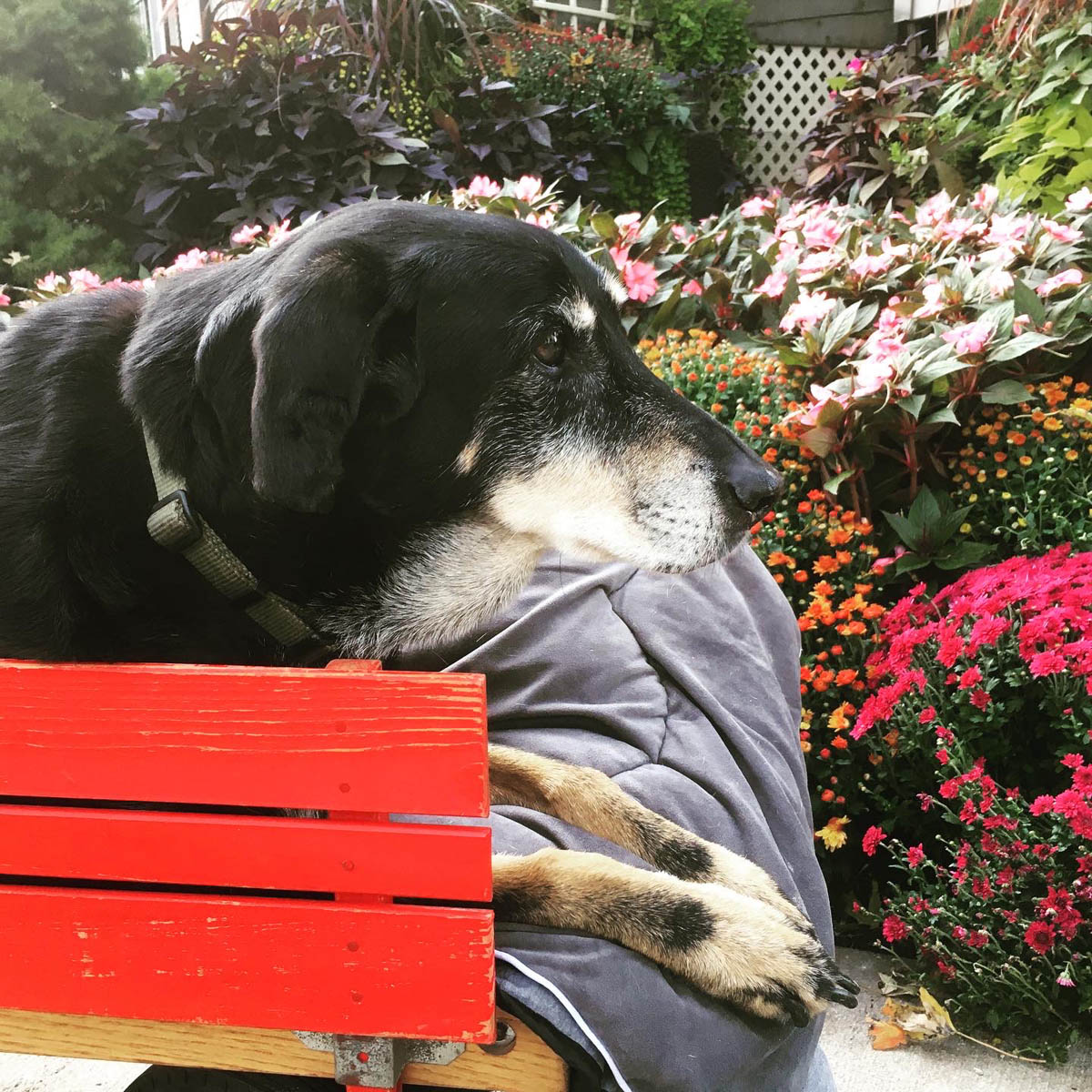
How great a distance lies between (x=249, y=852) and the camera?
48.9 inches

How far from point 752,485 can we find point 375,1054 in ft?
3.57

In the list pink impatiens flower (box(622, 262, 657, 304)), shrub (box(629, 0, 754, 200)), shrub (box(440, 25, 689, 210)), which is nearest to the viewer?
pink impatiens flower (box(622, 262, 657, 304))

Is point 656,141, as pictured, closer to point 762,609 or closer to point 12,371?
point 762,609

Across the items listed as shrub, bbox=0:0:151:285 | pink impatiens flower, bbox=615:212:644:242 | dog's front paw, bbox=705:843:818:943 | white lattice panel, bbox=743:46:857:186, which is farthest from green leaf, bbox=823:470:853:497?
white lattice panel, bbox=743:46:857:186

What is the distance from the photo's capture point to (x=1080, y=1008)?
2119 millimetres

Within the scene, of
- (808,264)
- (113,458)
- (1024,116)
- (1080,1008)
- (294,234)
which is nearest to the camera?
(113,458)

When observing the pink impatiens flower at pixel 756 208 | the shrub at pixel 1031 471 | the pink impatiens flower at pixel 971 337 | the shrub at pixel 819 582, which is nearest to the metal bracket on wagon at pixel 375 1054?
the shrub at pixel 819 582

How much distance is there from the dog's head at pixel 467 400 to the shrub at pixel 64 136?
454 centimetres

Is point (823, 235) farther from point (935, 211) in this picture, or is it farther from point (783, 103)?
point (783, 103)

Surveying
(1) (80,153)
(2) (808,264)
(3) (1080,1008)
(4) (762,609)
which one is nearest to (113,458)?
(4) (762,609)

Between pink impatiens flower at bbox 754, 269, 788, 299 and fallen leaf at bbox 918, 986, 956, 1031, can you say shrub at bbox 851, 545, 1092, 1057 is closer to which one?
fallen leaf at bbox 918, 986, 956, 1031

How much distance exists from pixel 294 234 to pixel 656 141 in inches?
278

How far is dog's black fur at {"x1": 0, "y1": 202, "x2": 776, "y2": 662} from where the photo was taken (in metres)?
1.53

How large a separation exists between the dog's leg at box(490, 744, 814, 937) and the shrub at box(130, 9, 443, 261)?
411 centimetres
